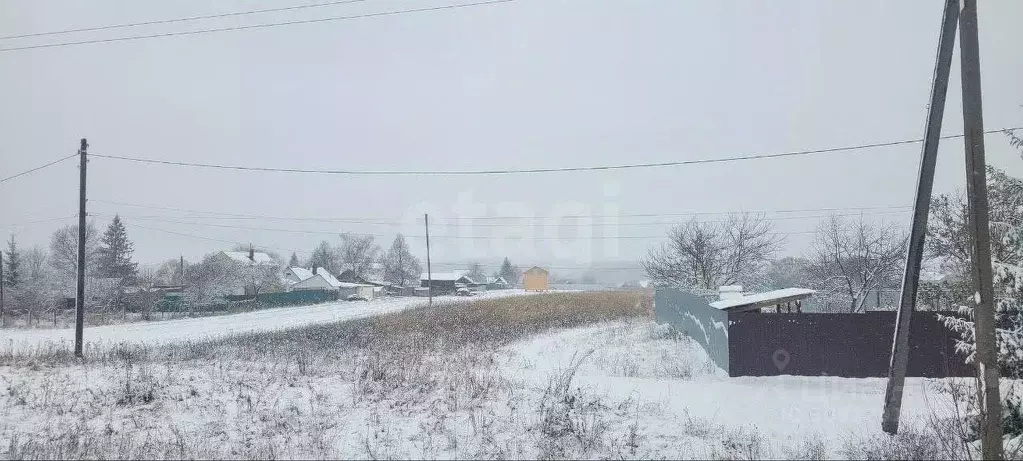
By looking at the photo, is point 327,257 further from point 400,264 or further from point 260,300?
point 260,300

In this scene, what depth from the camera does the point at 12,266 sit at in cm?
4625

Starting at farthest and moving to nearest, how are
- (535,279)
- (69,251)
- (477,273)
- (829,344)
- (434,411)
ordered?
(477,273)
(535,279)
(69,251)
(829,344)
(434,411)

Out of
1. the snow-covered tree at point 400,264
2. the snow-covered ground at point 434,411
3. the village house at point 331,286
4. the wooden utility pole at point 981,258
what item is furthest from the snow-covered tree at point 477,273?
the wooden utility pole at point 981,258

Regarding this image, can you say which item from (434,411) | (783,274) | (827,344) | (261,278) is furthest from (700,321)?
(261,278)

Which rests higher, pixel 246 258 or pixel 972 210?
pixel 972 210

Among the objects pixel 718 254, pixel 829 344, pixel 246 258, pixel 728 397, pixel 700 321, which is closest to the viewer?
pixel 728 397

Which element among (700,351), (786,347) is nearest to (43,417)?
(786,347)

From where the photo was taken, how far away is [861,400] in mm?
9117

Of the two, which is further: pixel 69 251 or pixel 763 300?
pixel 69 251

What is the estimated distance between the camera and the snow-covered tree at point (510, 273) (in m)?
131

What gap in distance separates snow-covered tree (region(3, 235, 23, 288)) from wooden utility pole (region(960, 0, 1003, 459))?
58773 mm

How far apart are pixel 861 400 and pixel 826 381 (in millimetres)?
1977

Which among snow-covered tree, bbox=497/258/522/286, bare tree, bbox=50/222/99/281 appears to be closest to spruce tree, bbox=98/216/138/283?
bare tree, bbox=50/222/99/281

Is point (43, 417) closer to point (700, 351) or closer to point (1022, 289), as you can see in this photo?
point (1022, 289)
